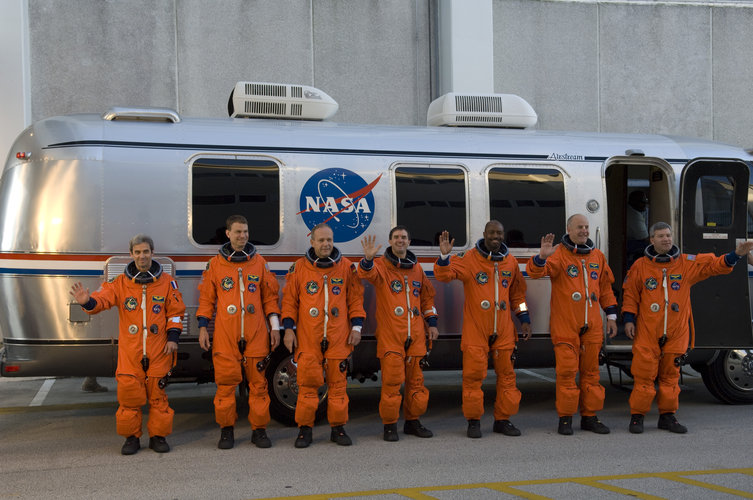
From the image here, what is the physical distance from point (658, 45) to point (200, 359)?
11.9 metres

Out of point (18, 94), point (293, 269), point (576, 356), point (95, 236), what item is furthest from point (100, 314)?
point (18, 94)

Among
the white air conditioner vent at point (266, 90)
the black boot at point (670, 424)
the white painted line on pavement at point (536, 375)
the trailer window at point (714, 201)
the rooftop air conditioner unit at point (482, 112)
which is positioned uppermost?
the white air conditioner vent at point (266, 90)

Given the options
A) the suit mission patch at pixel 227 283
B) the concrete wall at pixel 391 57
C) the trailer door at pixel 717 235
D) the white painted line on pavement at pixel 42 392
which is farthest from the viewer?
the concrete wall at pixel 391 57

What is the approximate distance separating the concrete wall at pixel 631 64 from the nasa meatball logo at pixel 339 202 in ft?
26.6

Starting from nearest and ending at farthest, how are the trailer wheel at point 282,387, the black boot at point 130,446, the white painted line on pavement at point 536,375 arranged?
the black boot at point 130,446, the trailer wheel at point 282,387, the white painted line on pavement at point 536,375

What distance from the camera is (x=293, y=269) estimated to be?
22.6 ft

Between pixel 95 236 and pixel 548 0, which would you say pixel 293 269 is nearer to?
pixel 95 236

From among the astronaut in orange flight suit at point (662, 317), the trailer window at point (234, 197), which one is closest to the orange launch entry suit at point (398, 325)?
the trailer window at point (234, 197)

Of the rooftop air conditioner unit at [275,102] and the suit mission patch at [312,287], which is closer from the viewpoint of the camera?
the suit mission patch at [312,287]

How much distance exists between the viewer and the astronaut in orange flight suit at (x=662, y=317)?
23.6 ft

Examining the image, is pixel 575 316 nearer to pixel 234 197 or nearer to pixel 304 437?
pixel 304 437

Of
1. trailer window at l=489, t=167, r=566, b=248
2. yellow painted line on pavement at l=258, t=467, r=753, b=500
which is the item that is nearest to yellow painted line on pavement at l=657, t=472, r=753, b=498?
yellow painted line on pavement at l=258, t=467, r=753, b=500

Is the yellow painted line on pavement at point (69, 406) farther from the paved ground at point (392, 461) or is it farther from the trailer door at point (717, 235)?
the trailer door at point (717, 235)

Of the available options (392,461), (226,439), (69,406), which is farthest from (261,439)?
(69,406)
